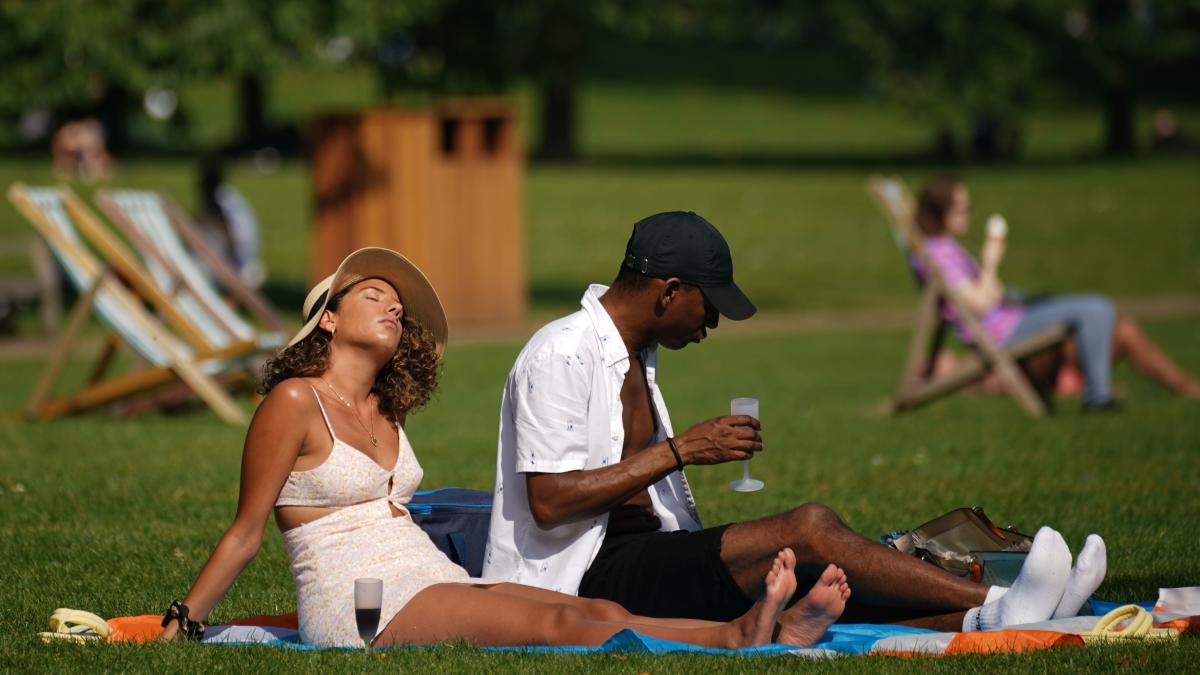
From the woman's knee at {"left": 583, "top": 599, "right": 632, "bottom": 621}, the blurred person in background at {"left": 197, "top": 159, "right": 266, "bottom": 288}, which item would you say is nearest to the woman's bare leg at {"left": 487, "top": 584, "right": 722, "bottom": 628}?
the woman's knee at {"left": 583, "top": 599, "right": 632, "bottom": 621}

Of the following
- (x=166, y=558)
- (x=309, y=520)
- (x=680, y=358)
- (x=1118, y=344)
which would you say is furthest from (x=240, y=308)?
(x=309, y=520)

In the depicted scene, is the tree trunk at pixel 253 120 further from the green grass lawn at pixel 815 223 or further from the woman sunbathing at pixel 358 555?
the woman sunbathing at pixel 358 555

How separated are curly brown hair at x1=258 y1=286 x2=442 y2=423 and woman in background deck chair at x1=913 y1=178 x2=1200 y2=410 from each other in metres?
6.28

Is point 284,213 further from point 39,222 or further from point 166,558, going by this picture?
point 166,558

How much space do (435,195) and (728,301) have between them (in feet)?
40.4

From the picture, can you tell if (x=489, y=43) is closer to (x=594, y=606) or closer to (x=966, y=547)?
(x=966, y=547)

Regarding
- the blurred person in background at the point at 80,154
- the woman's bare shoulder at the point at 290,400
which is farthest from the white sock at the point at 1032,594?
the blurred person in background at the point at 80,154

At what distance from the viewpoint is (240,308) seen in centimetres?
1886

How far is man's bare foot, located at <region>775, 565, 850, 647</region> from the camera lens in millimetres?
4520

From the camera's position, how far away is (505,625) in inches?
185

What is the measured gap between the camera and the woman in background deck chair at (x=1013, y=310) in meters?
10.8

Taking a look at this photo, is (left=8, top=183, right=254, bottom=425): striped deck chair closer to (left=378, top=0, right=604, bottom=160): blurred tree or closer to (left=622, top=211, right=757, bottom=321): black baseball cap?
(left=622, top=211, right=757, bottom=321): black baseball cap

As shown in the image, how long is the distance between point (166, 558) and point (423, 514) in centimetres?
141

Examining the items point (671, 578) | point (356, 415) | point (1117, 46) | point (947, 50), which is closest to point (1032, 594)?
point (671, 578)
